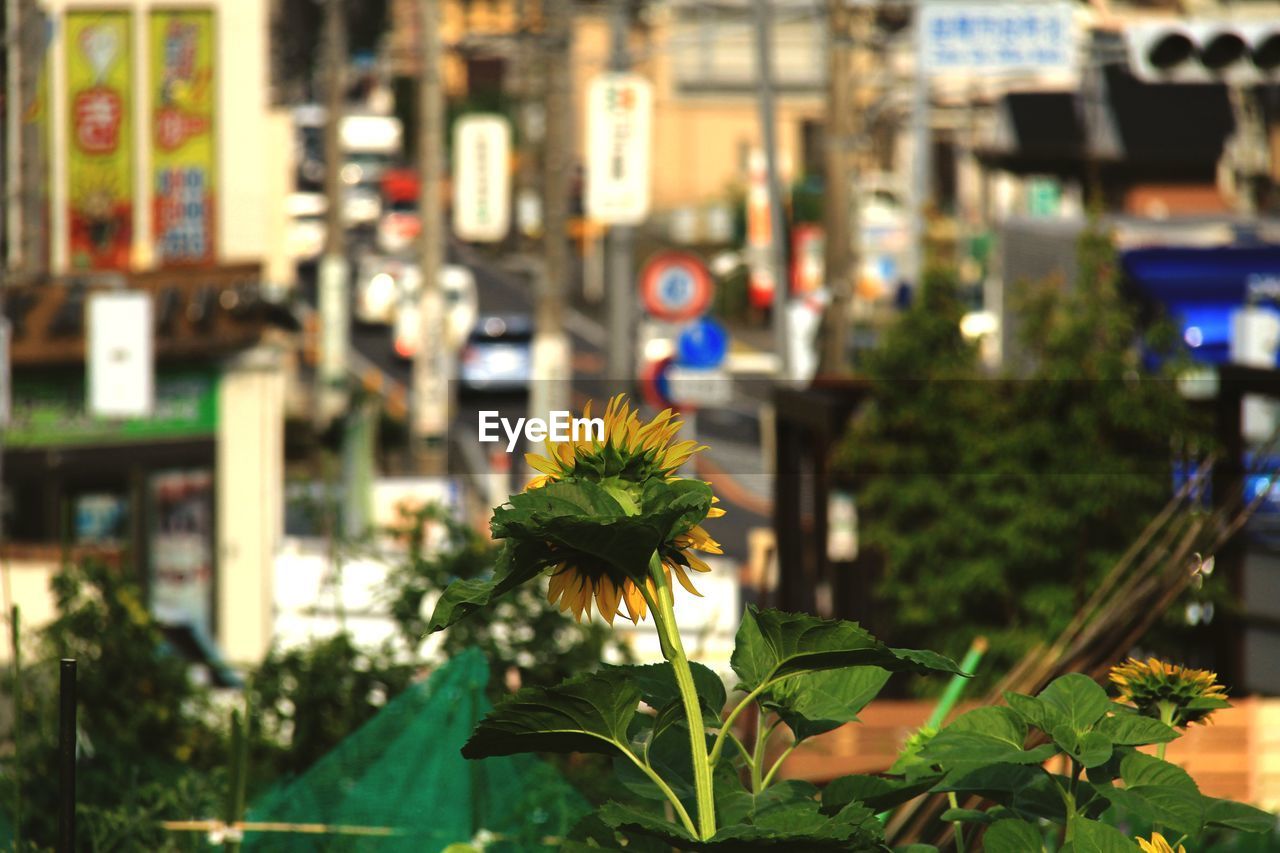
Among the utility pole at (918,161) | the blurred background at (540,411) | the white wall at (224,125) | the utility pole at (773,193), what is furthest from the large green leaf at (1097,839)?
the utility pole at (918,161)

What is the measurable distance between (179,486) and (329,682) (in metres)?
14.6

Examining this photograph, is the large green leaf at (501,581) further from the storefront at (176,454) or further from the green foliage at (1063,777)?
the storefront at (176,454)

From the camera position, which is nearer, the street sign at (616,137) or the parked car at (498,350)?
the street sign at (616,137)

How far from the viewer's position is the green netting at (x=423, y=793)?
4.48 m

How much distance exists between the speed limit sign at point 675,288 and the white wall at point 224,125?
170 inches

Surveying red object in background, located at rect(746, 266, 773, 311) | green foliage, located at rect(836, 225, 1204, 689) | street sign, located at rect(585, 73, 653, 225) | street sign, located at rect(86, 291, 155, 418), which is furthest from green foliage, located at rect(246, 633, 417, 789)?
red object in background, located at rect(746, 266, 773, 311)

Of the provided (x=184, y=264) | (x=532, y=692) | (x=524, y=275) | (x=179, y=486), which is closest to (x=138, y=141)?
(x=184, y=264)

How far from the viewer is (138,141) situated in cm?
2047

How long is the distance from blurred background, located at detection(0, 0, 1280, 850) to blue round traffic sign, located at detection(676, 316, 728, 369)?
0.22ft

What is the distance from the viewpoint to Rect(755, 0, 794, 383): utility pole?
2294 cm

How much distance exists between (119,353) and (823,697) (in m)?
17.4

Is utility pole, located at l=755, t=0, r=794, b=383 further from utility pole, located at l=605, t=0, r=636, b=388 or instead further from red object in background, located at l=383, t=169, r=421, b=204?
red object in background, located at l=383, t=169, r=421, b=204

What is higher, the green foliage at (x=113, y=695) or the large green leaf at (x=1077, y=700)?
the large green leaf at (x=1077, y=700)

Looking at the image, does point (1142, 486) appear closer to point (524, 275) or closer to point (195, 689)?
point (195, 689)
